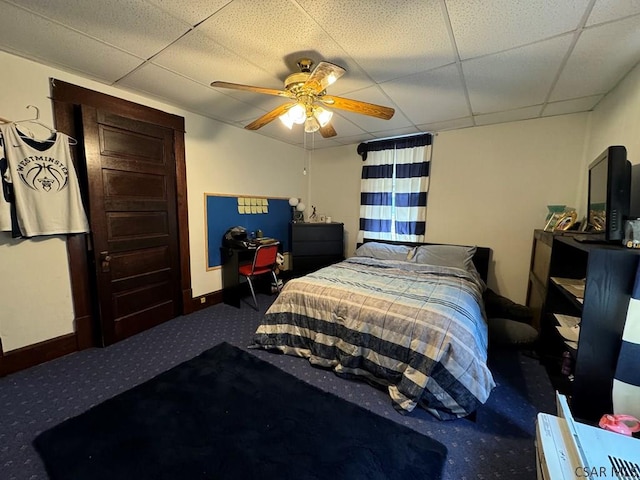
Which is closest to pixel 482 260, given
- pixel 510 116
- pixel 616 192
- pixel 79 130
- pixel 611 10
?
pixel 510 116

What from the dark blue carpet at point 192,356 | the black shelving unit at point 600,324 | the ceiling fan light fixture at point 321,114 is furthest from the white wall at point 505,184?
the ceiling fan light fixture at point 321,114

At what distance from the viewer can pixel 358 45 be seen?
66.4 inches

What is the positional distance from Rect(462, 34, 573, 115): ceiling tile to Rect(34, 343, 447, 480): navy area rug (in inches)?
98.9

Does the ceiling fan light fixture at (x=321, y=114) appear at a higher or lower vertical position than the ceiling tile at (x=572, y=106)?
lower

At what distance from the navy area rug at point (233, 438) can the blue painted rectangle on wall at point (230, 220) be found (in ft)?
5.95

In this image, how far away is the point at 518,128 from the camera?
9.93ft

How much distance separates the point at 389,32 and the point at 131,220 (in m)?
2.71

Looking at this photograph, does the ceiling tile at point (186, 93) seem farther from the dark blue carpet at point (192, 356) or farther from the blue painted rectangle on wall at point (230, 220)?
the dark blue carpet at point (192, 356)

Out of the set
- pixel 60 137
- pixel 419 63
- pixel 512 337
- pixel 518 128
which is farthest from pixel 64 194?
pixel 518 128

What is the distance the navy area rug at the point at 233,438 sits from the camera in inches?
51.8

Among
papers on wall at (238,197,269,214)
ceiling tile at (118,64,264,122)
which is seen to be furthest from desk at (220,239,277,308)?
ceiling tile at (118,64,264,122)

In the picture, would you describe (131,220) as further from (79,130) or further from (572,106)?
(572,106)

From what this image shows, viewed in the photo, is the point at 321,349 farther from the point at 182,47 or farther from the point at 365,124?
the point at 365,124

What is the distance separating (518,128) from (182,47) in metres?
3.48
